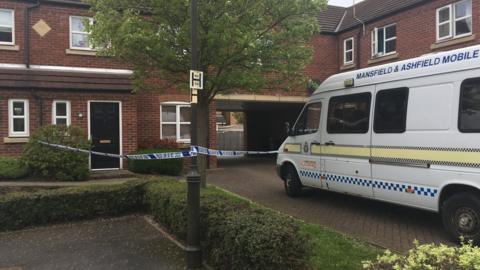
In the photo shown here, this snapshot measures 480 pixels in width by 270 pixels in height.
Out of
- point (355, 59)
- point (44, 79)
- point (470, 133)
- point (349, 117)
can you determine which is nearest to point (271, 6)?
point (349, 117)

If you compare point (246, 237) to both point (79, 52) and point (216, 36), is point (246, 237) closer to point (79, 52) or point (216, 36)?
point (216, 36)

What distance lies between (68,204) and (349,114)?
18.1 feet

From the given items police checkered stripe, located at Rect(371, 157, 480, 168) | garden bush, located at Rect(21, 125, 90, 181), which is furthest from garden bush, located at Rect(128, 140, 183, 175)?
police checkered stripe, located at Rect(371, 157, 480, 168)

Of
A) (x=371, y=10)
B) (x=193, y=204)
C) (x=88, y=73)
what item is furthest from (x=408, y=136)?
(x=371, y=10)

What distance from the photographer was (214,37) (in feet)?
22.8

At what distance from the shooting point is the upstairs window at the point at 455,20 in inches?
552

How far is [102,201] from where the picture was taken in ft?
26.8

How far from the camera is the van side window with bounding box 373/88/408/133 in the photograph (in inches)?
284

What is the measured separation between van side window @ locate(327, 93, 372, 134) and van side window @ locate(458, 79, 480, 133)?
1.88 m

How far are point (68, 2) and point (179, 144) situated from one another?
5976 millimetres

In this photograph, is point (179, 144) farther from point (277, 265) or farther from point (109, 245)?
point (277, 265)

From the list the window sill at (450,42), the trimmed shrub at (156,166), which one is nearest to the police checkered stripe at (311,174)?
the trimmed shrub at (156,166)

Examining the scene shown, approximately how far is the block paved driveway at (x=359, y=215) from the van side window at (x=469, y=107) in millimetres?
1708

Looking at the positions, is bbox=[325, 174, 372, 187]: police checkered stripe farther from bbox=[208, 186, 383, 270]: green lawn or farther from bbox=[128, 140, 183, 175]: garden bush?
bbox=[128, 140, 183, 175]: garden bush
